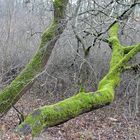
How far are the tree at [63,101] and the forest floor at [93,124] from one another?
57.9 inches

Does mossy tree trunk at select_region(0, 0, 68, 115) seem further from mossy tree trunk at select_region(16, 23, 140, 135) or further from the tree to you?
mossy tree trunk at select_region(16, 23, 140, 135)

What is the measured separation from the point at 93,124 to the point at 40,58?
452 cm

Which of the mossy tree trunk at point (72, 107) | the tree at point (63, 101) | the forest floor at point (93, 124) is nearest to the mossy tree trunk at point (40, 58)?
the tree at point (63, 101)

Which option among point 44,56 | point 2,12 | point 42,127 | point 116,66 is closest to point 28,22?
point 2,12

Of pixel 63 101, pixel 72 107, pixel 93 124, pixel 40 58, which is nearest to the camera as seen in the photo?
pixel 72 107

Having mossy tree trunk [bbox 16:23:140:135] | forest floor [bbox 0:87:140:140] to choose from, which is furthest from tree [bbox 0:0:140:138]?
forest floor [bbox 0:87:140:140]

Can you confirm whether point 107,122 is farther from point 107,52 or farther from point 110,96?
point 110,96

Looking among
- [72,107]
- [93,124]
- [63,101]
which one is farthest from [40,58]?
[93,124]

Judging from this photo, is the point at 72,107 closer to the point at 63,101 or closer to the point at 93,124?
the point at 63,101

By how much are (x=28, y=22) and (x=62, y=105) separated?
35.6 ft

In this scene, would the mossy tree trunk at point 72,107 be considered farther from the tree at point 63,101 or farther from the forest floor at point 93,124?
the forest floor at point 93,124

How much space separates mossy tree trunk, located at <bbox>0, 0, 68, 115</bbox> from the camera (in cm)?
888

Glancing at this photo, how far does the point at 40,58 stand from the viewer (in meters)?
9.27

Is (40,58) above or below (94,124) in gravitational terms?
above
